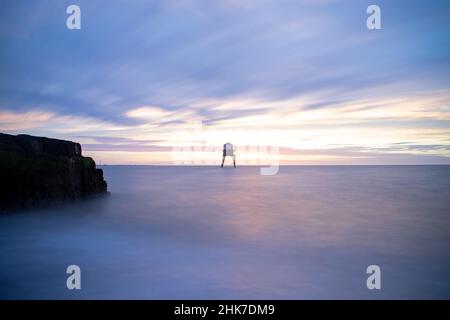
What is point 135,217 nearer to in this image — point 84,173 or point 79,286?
point 84,173

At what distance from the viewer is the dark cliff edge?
17.4m

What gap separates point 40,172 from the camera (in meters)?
18.6

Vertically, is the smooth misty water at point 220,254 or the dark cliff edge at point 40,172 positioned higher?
the dark cliff edge at point 40,172

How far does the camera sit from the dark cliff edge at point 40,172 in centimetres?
1738

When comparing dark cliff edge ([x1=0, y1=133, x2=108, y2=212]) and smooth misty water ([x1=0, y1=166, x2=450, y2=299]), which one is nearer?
smooth misty water ([x1=0, y1=166, x2=450, y2=299])

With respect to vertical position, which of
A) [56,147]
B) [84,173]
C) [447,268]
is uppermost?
[56,147]

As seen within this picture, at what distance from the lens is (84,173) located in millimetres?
23203

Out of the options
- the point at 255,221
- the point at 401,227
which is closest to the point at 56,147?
the point at 255,221

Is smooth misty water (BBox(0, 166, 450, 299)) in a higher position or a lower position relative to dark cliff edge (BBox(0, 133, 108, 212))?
lower

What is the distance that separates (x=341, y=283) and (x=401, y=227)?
32.2ft

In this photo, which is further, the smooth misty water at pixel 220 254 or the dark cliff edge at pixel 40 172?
the dark cliff edge at pixel 40 172

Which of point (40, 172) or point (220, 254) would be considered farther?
point (40, 172)

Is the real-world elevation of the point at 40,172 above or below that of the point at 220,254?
above
